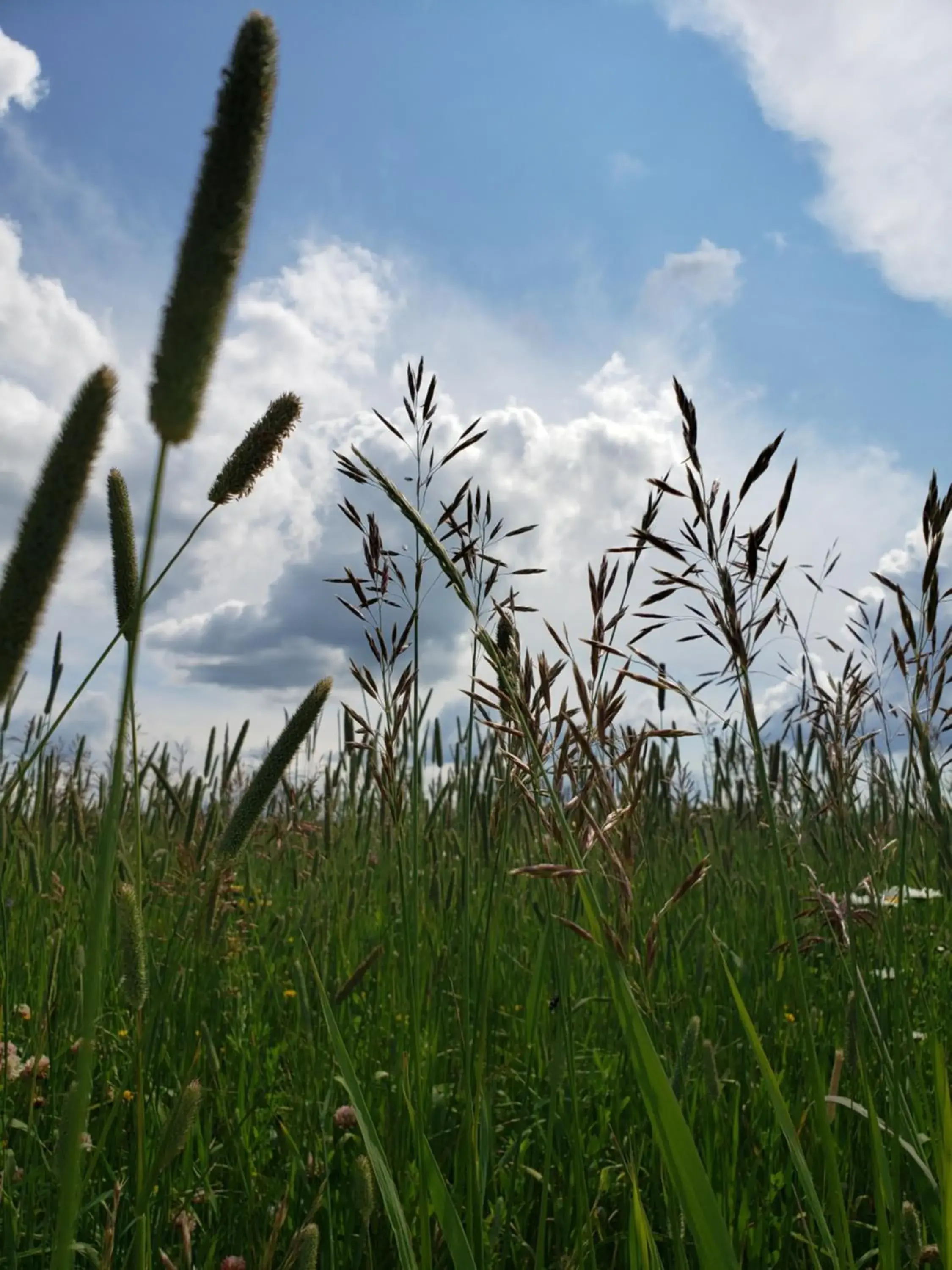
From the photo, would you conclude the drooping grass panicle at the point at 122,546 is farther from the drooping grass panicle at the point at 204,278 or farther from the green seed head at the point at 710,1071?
the green seed head at the point at 710,1071

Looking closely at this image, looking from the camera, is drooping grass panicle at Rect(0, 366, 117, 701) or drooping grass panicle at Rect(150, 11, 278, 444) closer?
drooping grass panicle at Rect(150, 11, 278, 444)

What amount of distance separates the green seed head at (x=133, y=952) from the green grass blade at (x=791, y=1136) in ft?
2.65

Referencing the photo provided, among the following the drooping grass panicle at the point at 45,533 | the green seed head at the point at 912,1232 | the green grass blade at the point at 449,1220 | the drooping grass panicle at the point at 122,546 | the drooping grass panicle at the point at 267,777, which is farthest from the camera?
the drooping grass panicle at the point at 267,777

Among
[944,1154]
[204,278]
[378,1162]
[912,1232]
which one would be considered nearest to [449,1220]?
[378,1162]

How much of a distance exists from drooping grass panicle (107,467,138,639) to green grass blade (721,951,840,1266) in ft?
3.35

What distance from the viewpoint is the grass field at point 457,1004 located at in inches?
43.6

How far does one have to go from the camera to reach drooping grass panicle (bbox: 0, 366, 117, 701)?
35.3 inches

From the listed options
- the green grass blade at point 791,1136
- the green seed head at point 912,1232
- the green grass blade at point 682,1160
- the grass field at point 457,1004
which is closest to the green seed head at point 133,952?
the grass field at point 457,1004

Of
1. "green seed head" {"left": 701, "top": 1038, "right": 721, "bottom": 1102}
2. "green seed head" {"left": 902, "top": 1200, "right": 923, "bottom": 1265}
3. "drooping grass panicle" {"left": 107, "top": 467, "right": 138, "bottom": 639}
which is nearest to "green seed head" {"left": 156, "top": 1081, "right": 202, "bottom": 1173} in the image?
"drooping grass panicle" {"left": 107, "top": 467, "right": 138, "bottom": 639}

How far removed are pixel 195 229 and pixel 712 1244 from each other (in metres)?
1.18

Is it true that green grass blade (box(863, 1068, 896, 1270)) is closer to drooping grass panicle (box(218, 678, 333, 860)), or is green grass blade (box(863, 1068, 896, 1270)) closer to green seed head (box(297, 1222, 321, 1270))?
green seed head (box(297, 1222, 321, 1270))

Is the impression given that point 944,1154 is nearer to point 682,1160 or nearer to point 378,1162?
point 682,1160

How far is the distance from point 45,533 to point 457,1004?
7.33 feet

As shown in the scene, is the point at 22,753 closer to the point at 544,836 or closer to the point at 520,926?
the point at 520,926
